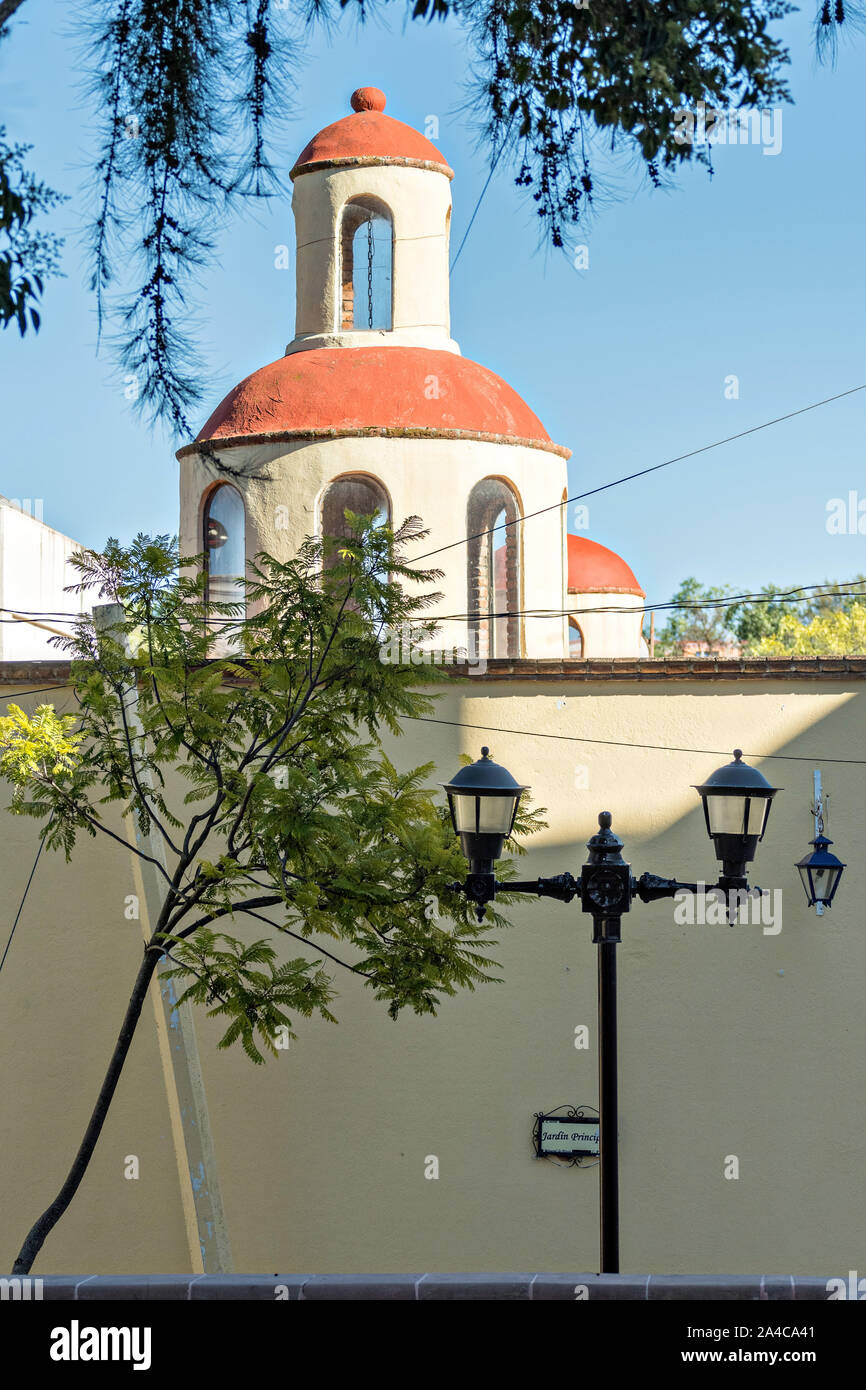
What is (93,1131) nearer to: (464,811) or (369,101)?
(464,811)

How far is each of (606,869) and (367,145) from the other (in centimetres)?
985

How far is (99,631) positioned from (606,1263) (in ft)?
14.8

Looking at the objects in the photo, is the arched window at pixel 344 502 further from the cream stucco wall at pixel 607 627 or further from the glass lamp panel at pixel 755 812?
the cream stucco wall at pixel 607 627

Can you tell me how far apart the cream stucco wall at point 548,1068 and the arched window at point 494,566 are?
108 inches

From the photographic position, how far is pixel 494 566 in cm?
1330

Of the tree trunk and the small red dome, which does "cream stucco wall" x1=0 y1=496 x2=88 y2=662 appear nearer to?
the small red dome

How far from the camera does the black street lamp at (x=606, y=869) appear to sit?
Result: 5.76 meters

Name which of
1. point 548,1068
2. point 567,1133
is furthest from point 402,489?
point 567,1133

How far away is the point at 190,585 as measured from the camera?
7707 millimetres

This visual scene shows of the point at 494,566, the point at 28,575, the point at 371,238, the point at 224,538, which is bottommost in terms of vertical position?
the point at 494,566

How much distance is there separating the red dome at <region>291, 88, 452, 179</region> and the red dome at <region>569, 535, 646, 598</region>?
10.1 m

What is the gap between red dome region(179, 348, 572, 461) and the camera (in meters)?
12.3
